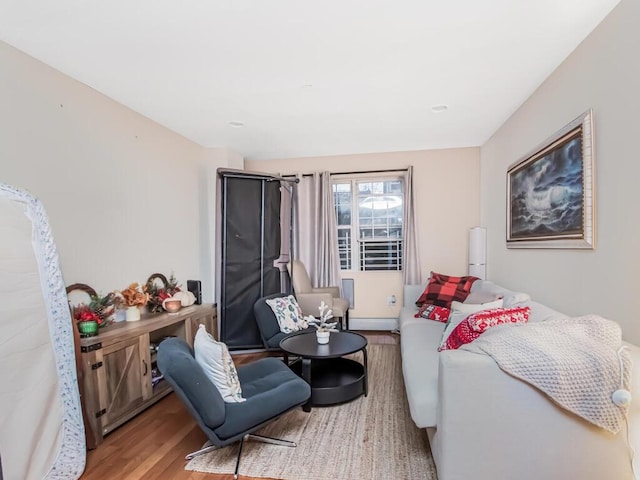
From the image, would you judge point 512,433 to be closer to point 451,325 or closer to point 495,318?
point 495,318

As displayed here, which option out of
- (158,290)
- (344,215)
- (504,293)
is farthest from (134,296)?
(504,293)

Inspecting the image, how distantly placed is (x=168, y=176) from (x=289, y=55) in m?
2.06

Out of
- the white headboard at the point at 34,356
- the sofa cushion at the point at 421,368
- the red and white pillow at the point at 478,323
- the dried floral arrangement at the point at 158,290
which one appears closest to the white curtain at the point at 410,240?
the sofa cushion at the point at 421,368

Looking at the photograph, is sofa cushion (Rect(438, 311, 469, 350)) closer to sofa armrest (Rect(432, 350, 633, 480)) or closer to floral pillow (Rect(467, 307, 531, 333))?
floral pillow (Rect(467, 307, 531, 333))

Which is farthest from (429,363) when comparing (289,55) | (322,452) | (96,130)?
(96,130)

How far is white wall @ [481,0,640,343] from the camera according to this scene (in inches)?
68.6

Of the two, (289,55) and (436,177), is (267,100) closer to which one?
(289,55)

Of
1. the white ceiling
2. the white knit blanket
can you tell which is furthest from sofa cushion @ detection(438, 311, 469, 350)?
the white ceiling

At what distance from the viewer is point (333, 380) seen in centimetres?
283

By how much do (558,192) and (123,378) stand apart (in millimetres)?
3317

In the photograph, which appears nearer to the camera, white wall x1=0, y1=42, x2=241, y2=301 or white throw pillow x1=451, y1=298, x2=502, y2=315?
white wall x1=0, y1=42, x2=241, y2=301

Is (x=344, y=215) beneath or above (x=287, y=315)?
above

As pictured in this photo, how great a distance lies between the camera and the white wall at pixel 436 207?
15.4 ft

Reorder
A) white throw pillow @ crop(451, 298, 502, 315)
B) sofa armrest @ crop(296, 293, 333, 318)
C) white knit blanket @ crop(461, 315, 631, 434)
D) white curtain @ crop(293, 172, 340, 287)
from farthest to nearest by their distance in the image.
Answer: white curtain @ crop(293, 172, 340, 287) → sofa armrest @ crop(296, 293, 333, 318) → white throw pillow @ crop(451, 298, 502, 315) → white knit blanket @ crop(461, 315, 631, 434)
